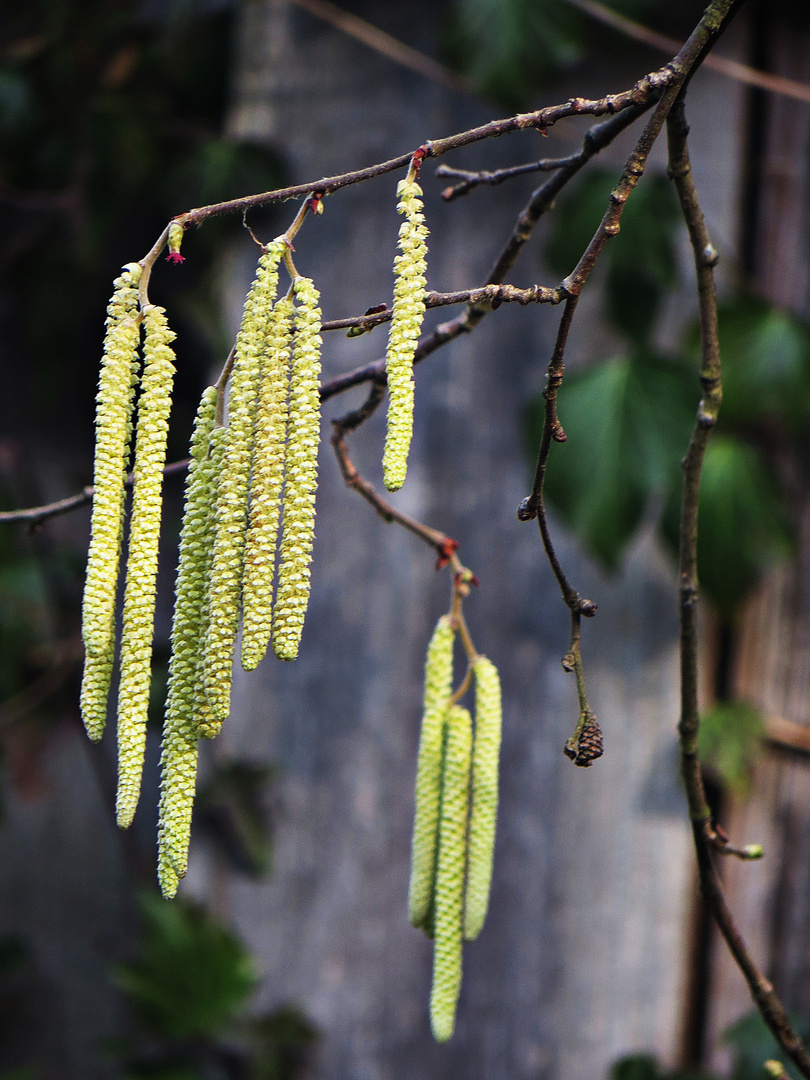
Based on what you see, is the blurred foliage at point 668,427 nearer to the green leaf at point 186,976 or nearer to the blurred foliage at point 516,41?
the blurred foliage at point 516,41

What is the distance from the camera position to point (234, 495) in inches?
15.6

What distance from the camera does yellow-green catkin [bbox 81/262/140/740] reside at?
41 centimetres

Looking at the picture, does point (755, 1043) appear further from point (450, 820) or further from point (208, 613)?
point (208, 613)

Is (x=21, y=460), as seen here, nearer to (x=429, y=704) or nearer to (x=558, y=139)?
(x=558, y=139)

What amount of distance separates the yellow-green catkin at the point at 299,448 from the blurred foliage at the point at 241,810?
92 cm

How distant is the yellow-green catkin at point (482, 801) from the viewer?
0.57m

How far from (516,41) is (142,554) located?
32.5 inches

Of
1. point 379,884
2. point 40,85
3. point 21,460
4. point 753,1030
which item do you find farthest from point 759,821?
point 40,85

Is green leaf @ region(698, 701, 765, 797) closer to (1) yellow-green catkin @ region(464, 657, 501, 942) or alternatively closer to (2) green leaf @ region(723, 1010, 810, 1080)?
(2) green leaf @ region(723, 1010, 810, 1080)

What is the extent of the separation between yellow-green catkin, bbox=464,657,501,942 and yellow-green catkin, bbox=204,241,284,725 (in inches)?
8.6

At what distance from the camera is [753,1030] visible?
92 centimetres

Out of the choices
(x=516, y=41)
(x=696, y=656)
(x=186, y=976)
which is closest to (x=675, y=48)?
(x=516, y=41)

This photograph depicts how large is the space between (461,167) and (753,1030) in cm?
100

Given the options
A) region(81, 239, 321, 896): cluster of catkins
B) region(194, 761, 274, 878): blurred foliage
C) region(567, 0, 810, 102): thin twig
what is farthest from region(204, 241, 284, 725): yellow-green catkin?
region(194, 761, 274, 878): blurred foliage
